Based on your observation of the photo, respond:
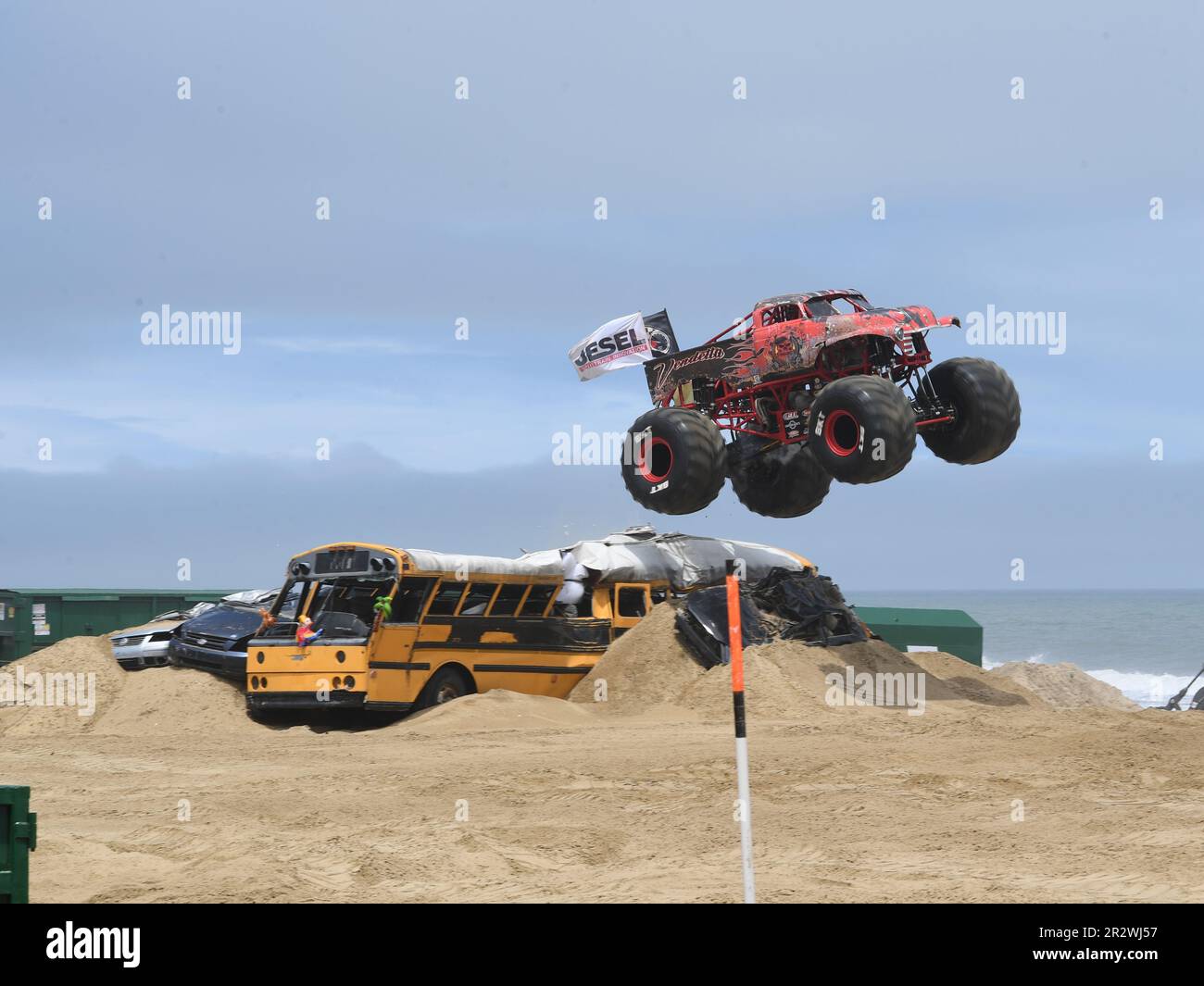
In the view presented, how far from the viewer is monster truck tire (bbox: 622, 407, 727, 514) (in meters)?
20.0

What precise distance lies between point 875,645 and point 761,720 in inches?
136

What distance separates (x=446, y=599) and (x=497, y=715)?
1.66 metres

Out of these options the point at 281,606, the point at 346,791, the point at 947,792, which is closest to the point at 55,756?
the point at 281,606

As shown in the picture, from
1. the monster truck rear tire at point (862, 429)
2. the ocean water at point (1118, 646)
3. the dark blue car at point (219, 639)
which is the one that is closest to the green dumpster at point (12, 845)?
the monster truck rear tire at point (862, 429)

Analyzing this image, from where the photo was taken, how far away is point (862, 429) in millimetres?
17750

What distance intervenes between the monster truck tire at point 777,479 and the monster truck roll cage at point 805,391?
0.46 meters

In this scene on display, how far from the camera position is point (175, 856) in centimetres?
1107

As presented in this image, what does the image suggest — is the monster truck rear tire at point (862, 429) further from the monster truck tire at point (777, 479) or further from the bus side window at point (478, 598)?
the bus side window at point (478, 598)

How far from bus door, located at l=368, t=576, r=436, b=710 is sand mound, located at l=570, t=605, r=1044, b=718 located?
278cm

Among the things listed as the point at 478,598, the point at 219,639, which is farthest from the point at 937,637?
the point at 219,639

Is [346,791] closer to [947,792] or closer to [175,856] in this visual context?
[175,856]

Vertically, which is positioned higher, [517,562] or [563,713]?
[517,562]

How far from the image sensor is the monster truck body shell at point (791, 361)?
1898 cm
